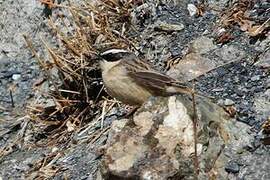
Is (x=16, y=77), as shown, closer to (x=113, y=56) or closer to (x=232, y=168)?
(x=113, y=56)

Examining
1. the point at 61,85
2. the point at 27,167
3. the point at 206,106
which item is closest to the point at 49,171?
the point at 27,167

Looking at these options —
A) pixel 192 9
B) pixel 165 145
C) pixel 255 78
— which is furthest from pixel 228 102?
pixel 192 9

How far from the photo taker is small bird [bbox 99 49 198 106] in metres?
5.46

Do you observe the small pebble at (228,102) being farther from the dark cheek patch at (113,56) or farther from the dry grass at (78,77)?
the dry grass at (78,77)

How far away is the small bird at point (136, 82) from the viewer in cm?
546

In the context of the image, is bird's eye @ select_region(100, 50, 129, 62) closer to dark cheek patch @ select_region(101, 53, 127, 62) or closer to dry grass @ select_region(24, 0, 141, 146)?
dark cheek patch @ select_region(101, 53, 127, 62)

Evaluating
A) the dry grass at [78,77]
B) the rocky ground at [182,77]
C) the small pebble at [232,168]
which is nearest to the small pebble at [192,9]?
the rocky ground at [182,77]

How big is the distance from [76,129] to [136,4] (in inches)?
60.3

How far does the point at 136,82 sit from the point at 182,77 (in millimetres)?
808

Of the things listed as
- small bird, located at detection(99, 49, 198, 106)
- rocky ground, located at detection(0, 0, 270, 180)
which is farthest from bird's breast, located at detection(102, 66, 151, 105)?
rocky ground, located at detection(0, 0, 270, 180)

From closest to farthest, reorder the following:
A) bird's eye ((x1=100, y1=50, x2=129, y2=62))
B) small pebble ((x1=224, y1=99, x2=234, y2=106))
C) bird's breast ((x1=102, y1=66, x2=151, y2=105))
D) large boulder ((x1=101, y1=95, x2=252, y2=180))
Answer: large boulder ((x1=101, y1=95, x2=252, y2=180)) < bird's breast ((x1=102, y1=66, x2=151, y2=105)) < small pebble ((x1=224, y1=99, x2=234, y2=106)) < bird's eye ((x1=100, y1=50, x2=129, y2=62))

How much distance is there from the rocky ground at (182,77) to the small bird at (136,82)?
48 cm

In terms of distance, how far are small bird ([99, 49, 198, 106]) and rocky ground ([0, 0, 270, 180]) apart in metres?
0.48

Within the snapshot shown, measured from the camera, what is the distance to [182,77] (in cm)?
630
